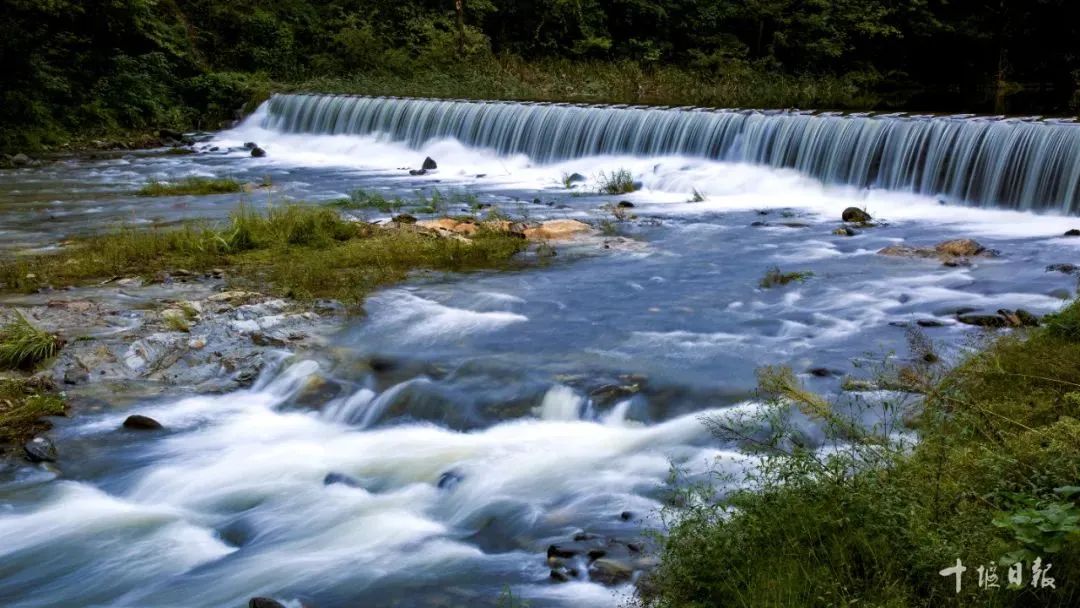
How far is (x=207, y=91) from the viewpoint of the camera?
28.6 meters

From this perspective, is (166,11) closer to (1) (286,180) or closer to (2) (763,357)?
(1) (286,180)

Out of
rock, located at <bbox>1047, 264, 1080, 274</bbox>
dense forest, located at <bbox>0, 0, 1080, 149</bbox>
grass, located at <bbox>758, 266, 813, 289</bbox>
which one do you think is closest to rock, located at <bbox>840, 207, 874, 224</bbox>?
rock, located at <bbox>1047, 264, 1080, 274</bbox>

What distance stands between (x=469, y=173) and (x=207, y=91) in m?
11.8

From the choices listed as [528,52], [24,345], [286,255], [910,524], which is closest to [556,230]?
[286,255]

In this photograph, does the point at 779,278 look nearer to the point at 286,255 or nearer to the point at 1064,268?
the point at 1064,268

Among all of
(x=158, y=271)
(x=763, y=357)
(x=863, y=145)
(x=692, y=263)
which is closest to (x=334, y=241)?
(x=158, y=271)

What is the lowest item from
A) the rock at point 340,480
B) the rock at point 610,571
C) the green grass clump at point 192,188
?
the rock at point 340,480

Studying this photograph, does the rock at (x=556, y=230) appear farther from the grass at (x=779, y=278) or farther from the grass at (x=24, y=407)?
the grass at (x=24, y=407)

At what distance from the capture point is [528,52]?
34031 millimetres

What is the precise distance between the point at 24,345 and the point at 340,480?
10.6 ft

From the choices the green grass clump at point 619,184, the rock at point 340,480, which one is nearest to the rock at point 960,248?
the green grass clump at point 619,184

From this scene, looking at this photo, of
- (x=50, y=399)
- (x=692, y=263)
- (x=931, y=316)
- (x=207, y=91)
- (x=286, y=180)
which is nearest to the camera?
(x=50, y=399)

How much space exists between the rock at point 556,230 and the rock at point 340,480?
22.0ft

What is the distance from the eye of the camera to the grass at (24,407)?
6559 mm
